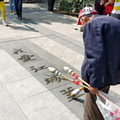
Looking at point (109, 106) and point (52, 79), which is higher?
point (109, 106)

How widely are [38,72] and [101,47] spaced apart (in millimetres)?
2663

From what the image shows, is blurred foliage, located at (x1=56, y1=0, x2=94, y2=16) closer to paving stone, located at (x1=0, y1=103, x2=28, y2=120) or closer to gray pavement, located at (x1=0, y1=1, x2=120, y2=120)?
gray pavement, located at (x1=0, y1=1, x2=120, y2=120)

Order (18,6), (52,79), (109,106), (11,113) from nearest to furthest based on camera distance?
(109,106) < (11,113) < (52,79) < (18,6)

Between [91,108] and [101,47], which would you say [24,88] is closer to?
Result: [91,108]

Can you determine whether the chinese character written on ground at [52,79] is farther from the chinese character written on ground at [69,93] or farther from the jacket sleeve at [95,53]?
the jacket sleeve at [95,53]

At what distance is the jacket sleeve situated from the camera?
6.09ft

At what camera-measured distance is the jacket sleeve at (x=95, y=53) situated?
1.86 m

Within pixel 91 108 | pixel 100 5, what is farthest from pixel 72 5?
pixel 91 108

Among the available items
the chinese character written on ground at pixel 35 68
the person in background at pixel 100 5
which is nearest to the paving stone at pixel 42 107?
the chinese character written on ground at pixel 35 68

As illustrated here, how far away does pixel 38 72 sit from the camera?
433 centimetres

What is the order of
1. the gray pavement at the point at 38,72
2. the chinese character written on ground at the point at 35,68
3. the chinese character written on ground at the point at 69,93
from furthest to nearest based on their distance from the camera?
1. the chinese character written on ground at the point at 35,68
2. the chinese character written on ground at the point at 69,93
3. the gray pavement at the point at 38,72

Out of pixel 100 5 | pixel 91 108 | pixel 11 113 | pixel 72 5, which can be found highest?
pixel 100 5

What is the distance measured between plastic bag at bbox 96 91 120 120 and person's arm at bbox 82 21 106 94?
23cm

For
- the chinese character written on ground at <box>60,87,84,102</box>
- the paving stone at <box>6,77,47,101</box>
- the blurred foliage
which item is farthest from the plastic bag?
the blurred foliage
